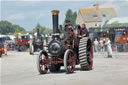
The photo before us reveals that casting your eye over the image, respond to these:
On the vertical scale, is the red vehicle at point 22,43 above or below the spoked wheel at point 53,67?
above

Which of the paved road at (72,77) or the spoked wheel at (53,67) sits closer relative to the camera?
the paved road at (72,77)

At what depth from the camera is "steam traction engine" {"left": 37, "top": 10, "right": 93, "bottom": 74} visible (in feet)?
43.2

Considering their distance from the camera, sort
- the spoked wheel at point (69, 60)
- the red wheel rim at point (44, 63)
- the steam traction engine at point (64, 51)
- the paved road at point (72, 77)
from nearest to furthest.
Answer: the paved road at point (72, 77), the spoked wheel at point (69, 60), the steam traction engine at point (64, 51), the red wheel rim at point (44, 63)

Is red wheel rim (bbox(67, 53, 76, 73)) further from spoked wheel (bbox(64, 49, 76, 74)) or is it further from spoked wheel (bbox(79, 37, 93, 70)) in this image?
spoked wheel (bbox(79, 37, 93, 70))

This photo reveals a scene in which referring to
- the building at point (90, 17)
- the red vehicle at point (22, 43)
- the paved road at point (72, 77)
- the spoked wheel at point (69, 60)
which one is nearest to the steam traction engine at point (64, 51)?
the spoked wheel at point (69, 60)

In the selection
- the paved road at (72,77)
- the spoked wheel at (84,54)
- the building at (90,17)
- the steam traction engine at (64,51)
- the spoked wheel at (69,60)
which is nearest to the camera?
the paved road at (72,77)

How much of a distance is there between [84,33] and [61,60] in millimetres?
2237

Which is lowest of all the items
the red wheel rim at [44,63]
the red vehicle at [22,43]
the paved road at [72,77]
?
the paved road at [72,77]

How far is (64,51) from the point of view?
43.8 feet

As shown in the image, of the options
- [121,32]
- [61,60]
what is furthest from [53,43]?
[121,32]

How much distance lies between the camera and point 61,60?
44.2ft

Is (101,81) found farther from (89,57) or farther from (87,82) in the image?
(89,57)

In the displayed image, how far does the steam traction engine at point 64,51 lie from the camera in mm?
13169

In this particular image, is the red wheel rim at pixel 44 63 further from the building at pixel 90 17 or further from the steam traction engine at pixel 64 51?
the building at pixel 90 17
